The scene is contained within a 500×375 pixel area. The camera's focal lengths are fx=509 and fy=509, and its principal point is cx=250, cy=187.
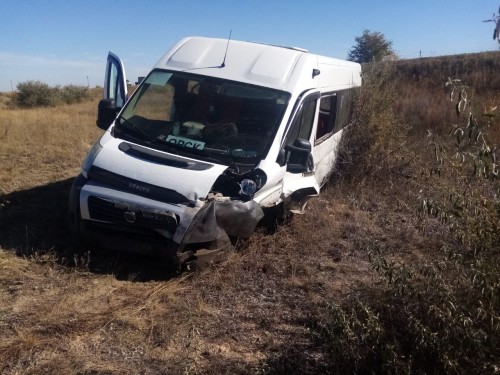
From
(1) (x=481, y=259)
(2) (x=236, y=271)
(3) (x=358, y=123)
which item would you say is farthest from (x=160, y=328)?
(3) (x=358, y=123)

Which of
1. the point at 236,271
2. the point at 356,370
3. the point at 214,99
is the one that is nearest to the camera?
the point at 356,370

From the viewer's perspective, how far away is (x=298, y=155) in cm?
571

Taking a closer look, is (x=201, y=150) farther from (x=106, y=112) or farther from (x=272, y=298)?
(x=272, y=298)

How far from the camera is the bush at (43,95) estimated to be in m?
28.9

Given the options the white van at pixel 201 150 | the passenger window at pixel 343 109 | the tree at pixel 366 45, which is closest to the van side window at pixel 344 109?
the passenger window at pixel 343 109

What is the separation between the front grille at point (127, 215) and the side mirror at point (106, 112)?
1638 millimetres

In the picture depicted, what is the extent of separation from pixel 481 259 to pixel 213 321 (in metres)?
2.23

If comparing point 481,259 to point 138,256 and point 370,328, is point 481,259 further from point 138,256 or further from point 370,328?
point 138,256

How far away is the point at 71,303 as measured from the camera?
14.2ft

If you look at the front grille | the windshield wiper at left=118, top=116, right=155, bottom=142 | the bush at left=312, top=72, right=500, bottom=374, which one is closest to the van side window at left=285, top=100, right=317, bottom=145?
the windshield wiper at left=118, top=116, right=155, bottom=142

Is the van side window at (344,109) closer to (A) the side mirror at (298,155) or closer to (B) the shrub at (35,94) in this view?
(A) the side mirror at (298,155)

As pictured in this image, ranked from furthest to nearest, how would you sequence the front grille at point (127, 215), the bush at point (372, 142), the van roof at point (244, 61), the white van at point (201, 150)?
the bush at point (372, 142) < the van roof at point (244, 61) < the white van at point (201, 150) < the front grille at point (127, 215)

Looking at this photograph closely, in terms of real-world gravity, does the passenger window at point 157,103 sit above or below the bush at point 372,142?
above

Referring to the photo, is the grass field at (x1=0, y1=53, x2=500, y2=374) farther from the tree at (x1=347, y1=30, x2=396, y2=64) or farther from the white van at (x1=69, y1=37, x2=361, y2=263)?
the tree at (x1=347, y1=30, x2=396, y2=64)
